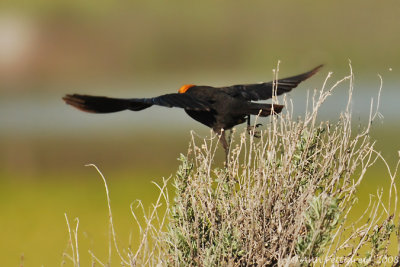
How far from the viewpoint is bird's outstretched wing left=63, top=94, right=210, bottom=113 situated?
432cm

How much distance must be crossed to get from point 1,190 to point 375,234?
32.9ft

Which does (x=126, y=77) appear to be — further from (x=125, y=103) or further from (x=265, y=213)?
(x=265, y=213)

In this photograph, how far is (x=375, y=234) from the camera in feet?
12.6

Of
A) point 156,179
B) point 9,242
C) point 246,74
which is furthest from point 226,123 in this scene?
point 246,74

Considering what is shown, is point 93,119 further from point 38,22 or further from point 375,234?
point 375,234

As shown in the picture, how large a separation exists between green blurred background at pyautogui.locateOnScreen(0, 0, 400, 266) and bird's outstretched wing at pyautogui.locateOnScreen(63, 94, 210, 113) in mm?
4214

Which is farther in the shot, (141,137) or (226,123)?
(141,137)

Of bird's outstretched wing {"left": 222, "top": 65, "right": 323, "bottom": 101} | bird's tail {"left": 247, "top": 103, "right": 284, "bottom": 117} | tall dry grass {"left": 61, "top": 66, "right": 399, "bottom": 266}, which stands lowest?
tall dry grass {"left": 61, "top": 66, "right": 399, "bottom": 266}

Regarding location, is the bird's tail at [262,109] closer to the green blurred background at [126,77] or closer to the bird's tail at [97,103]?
the bird's tail at [97,103]

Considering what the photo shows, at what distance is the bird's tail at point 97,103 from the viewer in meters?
4.29

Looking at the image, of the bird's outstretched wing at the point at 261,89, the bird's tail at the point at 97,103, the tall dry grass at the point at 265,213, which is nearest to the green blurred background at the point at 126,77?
the bird's outstretched wing at the point at 261,89

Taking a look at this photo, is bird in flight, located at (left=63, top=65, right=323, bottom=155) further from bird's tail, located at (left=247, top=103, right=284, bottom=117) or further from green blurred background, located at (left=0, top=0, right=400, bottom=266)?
green blurred background, located at (left=0, top=0, right=400, bottom=266)

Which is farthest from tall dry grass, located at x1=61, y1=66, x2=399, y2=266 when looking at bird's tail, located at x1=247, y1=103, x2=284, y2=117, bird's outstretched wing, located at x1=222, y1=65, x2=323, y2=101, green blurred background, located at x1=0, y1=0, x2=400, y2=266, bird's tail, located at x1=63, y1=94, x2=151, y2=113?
green blurred background, located at x1=0, y1=0, x2=400, y2=266

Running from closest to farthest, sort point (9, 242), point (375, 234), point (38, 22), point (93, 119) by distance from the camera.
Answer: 1. point (375, 234)
2. point (9, 242)
3. point (93, 119)
4. point (38, 22)
